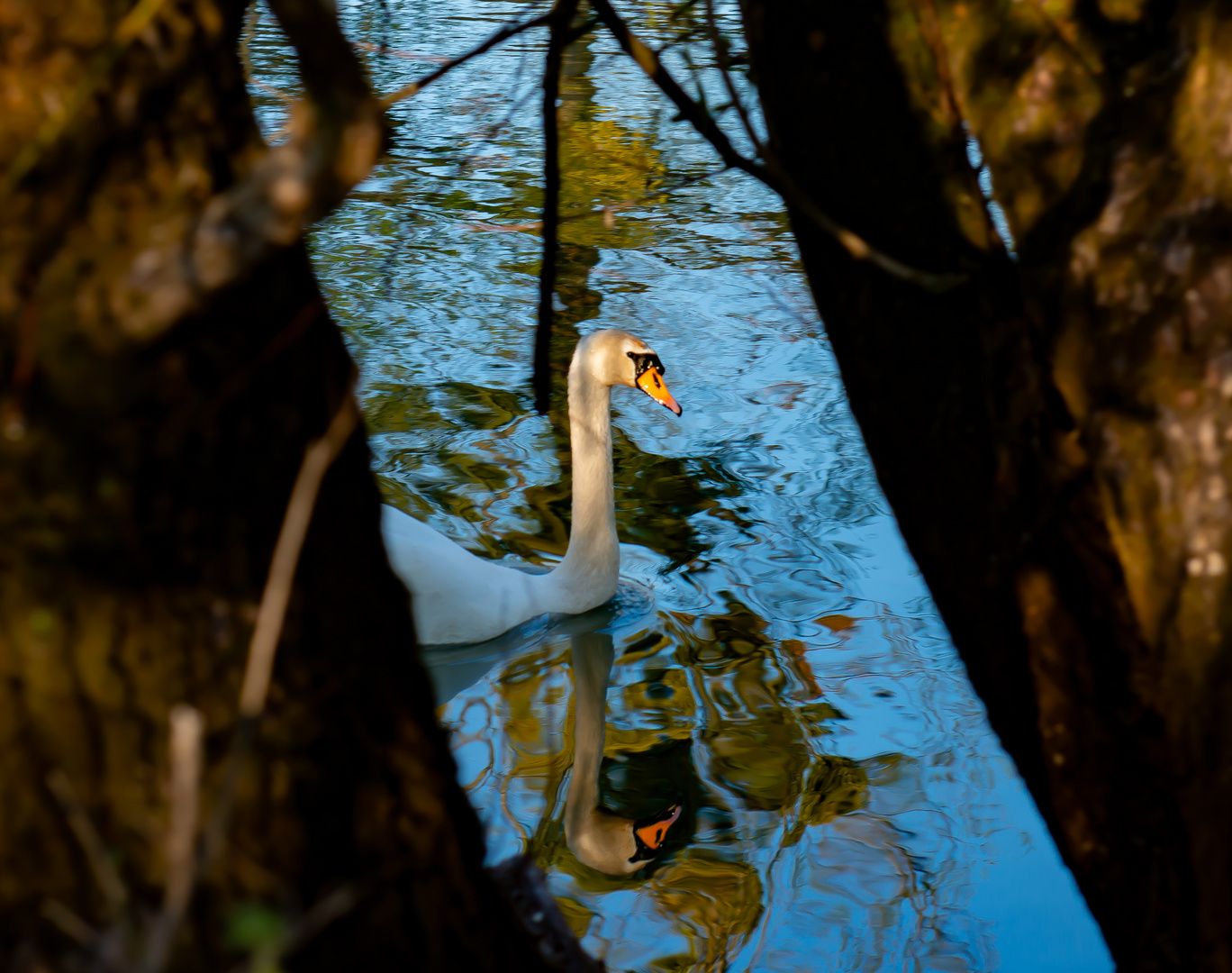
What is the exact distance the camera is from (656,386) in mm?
5188

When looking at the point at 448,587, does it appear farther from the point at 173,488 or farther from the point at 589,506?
the point at 173,488

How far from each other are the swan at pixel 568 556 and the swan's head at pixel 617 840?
1110 millimetres

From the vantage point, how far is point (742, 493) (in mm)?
5695

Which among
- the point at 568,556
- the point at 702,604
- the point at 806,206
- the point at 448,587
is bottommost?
the point at 702,604

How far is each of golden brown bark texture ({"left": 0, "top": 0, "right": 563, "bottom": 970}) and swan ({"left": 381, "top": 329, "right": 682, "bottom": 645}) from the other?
9.70 ft

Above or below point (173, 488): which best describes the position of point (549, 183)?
below

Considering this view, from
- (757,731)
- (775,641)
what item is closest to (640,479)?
(775,641)

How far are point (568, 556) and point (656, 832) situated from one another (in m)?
1.48

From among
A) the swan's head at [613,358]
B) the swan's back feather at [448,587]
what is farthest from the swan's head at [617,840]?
the swan's head at [613,358]

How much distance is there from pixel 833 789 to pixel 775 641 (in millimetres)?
916

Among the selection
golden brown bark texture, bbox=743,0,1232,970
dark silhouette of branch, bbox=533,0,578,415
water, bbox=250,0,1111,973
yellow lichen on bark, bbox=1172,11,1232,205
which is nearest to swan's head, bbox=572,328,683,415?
water, bbox=250,0,1111,973

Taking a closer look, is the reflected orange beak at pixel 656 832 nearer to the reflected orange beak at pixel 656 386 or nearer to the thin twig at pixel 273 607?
the reflected orange beak at pixel 656 386

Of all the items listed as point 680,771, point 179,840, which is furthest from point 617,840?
point 179,840

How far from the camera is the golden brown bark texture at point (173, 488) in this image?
1.21m
